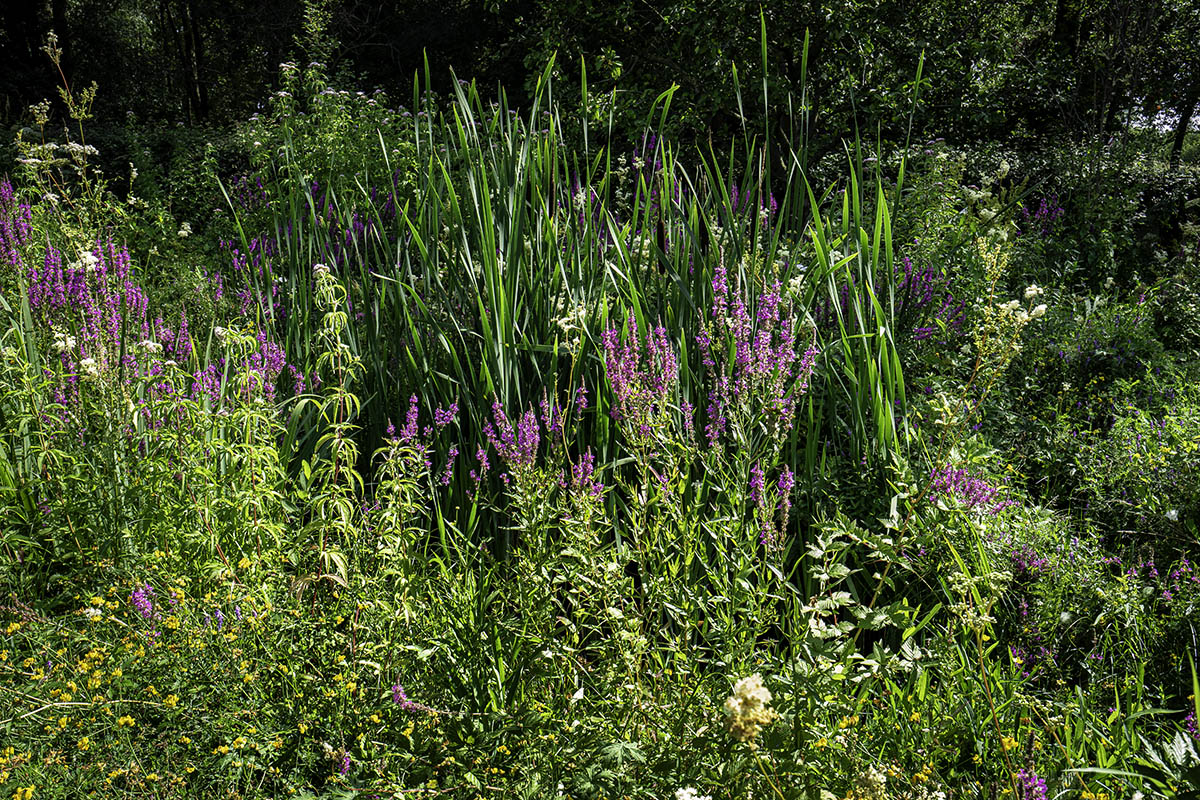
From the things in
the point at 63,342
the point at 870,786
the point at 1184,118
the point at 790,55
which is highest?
the point at 790,55

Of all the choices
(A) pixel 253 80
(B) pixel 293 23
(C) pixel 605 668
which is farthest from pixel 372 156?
(A) pixel 253 80

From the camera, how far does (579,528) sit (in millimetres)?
1907

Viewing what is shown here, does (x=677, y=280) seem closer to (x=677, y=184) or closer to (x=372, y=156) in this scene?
(x=677, y=184)

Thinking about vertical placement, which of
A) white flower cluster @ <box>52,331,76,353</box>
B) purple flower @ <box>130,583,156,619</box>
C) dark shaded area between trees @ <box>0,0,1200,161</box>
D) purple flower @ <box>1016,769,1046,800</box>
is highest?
dark shaded area between trees @ <box>0,0,1200,161</box>

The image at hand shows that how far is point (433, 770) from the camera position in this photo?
1.87m

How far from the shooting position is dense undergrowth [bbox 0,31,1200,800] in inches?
72.1

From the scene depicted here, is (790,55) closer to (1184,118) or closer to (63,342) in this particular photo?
(63,342)

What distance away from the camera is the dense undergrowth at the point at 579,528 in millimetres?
1832

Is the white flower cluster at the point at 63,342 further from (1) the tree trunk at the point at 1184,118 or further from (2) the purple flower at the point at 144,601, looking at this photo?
(1) the tree trunk at the point at 1184,118

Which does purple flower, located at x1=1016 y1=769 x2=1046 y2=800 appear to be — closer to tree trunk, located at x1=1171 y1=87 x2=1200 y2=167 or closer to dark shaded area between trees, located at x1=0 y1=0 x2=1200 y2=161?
dark shaded area between trees, located at x1=0 y1=0 x2=1200 y2=161

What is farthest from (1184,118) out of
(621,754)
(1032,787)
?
(621,754)

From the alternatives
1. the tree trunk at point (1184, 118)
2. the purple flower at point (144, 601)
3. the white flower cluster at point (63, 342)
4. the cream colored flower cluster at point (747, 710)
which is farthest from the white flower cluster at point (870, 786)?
the tree trunk at point (1184, 118)

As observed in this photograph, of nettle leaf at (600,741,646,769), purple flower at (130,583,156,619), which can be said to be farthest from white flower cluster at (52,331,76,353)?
nettle leaf at (600,741,646,769)

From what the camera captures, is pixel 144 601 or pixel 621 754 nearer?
pixel 621 754
